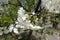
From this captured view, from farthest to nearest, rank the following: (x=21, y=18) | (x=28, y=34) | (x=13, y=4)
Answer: (x=13, y=4)
(x=28, y=34)
(x=21, y=18)

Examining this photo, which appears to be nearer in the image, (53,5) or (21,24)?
(21,24)

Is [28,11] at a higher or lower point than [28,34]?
higher

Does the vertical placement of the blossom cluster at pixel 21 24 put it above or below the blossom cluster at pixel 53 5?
below

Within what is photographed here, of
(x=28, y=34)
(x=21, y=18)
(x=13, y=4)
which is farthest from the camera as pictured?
(x=13, y=4)

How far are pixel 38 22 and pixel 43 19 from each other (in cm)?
5

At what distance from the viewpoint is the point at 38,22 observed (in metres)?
0.91

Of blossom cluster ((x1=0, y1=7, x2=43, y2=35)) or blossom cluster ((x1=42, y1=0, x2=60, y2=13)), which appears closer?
blossom cluster ((x1=0, y1=7, x2=43, y2=35))

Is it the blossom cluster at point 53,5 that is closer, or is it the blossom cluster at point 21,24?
the blossom cluster at point 21,24

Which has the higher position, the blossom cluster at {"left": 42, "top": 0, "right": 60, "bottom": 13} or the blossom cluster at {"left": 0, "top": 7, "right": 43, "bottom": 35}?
the blossom cluster at {"left": 42, "top": 0, "right": 60, "bottom": 13}

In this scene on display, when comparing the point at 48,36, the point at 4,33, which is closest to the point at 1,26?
the point at 4,33

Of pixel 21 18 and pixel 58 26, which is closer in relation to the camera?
pixel 21 18

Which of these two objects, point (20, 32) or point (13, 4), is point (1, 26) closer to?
point (20, 32)

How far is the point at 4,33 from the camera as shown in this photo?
0.90 m

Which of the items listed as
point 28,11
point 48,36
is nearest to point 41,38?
point 48,36
